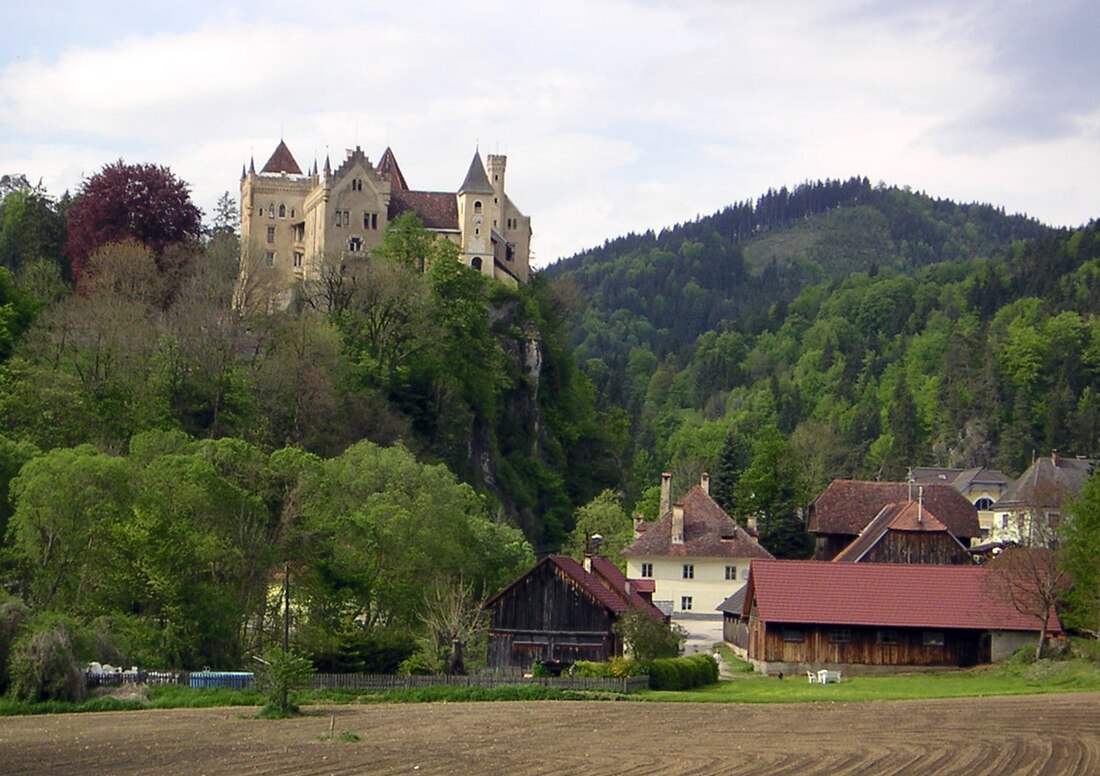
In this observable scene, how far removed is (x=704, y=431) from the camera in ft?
635

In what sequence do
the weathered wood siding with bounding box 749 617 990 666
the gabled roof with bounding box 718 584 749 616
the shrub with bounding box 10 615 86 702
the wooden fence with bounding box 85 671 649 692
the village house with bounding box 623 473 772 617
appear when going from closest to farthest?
the shrub with bounding box 10 615 86 702
the wooden fence with bounding box 85 671 649 692
the weathered wood siding with bounding box 749 617 990 666
the gabled roof with bounding box 718 584 749 616
the village house with bounding box 623 473 772 617

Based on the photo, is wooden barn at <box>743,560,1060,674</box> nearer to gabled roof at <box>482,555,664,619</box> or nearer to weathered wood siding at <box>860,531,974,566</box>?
gabled roof at <box>482,555,664,619</box>

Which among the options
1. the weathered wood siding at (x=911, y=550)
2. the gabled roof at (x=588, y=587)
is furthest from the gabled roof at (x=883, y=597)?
the weathered wood siding at (x=911, y=550)

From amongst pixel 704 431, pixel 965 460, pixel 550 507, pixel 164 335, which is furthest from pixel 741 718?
pixel 704 431

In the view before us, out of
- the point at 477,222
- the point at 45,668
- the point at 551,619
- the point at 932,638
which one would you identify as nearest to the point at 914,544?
the point at 932,638

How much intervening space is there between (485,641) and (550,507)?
149 ft

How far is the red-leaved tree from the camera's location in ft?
311

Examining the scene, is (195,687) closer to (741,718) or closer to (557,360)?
(741,718)

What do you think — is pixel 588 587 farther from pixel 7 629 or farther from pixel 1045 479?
pixel 1045 479

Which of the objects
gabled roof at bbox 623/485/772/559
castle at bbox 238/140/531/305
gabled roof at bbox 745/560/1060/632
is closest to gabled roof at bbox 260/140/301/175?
castle at bbox 238/140/531/305

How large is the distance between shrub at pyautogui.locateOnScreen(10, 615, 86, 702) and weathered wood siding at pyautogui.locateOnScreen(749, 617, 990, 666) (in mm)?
27066

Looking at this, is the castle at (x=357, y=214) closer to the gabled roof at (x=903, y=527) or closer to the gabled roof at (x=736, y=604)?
the gabled roof at (x=903, y=527)

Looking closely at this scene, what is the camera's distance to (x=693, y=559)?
9331 cm

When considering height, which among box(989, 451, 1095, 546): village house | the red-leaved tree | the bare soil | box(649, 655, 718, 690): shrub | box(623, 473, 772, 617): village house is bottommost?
A: the bare soil
